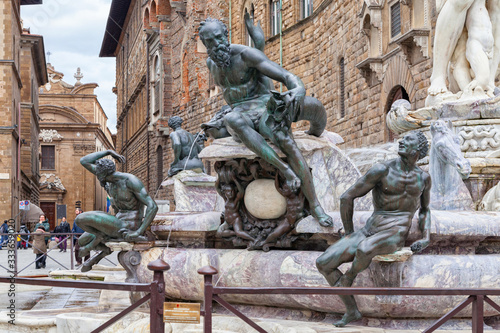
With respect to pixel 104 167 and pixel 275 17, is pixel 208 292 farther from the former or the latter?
pixel 275 17

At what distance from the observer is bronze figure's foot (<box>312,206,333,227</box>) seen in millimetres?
5352

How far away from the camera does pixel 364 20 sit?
1836cm

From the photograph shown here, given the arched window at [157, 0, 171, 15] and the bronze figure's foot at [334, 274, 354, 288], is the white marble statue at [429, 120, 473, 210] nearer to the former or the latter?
the bronze figure's foot at [334, 274, 354, 288]

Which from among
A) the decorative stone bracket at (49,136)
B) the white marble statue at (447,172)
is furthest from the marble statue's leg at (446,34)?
the decorative stone bracket at (49,136)

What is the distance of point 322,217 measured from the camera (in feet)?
17.6

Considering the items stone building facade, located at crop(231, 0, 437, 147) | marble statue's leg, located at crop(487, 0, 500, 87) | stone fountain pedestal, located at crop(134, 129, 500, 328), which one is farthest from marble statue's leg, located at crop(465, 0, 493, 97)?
stone building facade, located at crop(231, 0, 437, 147)

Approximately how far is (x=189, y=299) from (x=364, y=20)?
1362 centimetres

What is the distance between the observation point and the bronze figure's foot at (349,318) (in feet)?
16.2

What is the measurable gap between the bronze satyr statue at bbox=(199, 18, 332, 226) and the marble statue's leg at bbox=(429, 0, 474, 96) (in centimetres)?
249

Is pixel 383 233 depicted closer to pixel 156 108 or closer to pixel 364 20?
pixel 364 20

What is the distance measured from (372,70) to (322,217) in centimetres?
1297

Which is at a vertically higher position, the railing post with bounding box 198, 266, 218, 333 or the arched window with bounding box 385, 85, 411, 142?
the arched window with bounding box 385, 85, 411, 142

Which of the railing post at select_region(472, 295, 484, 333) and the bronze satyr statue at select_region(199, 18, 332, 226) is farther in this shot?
the bronze satyr statue at select_region(199, 18, 332, 226)

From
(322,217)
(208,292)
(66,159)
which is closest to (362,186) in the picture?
(322,217)
